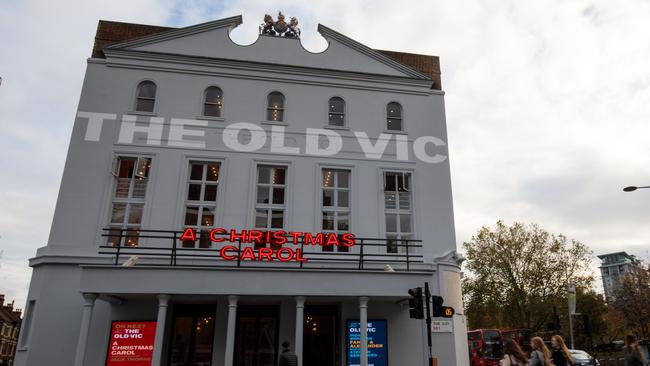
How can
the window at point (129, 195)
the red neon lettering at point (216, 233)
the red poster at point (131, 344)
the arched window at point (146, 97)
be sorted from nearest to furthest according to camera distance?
the red poster at point (131, 344) → the red neon lettering at point (216, 233) → the window at point (129, 195) → the arched window at point (146, 97)

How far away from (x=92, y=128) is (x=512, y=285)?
37.6 metres

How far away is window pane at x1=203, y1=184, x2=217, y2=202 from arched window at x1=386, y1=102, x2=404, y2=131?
7.93m

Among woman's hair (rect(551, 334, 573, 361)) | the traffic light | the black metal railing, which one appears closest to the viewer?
woman's hair (rect(551, 334, 573, 361))

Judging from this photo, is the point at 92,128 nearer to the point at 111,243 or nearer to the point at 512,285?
the point at 111,243

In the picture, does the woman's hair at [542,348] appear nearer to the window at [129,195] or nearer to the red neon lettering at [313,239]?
the red neon lettering at [313,239]

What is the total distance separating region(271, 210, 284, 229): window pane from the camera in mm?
16594

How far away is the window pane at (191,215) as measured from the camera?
53.0 feet

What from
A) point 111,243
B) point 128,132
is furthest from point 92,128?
point 111,243

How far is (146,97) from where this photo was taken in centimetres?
1769

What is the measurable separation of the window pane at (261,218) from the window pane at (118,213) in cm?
491

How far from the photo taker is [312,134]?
18.0 m

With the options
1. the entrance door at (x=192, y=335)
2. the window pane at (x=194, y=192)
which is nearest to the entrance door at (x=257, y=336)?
the entrance door at (x=192, y=335)

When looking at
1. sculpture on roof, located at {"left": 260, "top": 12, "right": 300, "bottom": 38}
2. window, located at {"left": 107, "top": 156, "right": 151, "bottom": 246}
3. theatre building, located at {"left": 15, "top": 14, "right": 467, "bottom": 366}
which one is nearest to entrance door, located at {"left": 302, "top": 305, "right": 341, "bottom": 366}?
theatre building, located at {"left": 15, "top": 14, "right": 467, "bottom": 366}

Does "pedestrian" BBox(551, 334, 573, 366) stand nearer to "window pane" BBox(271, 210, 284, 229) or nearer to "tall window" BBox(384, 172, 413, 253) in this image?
"tall window" BBox(384, 172, 413, 253)
